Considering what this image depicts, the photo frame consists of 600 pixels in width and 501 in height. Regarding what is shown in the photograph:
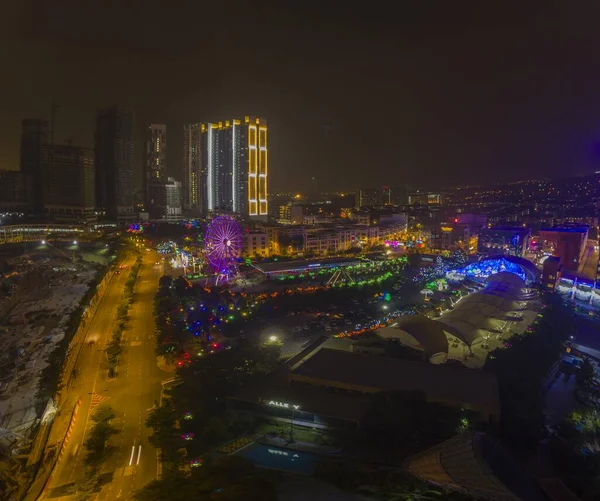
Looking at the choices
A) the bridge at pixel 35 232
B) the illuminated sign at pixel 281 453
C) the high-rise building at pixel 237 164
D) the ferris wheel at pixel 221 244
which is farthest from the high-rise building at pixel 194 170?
the illuminated sign at pixel 281 453

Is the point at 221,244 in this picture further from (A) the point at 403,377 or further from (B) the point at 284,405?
(A) the point at 403,377

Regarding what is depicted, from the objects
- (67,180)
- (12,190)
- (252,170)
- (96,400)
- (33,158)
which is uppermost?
(33,158)

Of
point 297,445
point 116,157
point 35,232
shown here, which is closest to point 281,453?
point 297,445

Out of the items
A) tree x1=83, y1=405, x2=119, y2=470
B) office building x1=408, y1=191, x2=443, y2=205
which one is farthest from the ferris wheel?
office building x1=408, y1=191, x2=443, y2=205

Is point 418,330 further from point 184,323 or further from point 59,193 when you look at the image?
point 59,193

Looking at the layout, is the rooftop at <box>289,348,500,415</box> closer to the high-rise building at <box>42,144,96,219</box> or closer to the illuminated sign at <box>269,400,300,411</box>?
the illuminated sign at <box>269,400,300,411</box>

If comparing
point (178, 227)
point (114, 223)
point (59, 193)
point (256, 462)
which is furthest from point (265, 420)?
point (59, 193)
